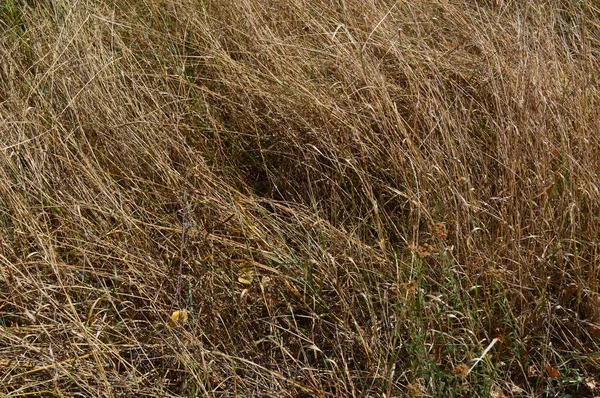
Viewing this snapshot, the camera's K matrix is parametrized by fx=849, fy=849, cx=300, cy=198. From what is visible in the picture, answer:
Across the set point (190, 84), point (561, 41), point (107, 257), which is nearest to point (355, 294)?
point (107, 257)

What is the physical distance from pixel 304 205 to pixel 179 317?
0.55m

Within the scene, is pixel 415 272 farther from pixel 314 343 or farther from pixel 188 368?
pixel 188 368

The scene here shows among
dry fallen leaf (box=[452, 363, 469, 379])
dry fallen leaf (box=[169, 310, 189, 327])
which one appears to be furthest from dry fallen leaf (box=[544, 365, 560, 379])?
dry fallen leaf (box=[169, 310, 189, 327])

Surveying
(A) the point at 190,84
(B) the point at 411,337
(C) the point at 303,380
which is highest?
(A) the point at 190,84

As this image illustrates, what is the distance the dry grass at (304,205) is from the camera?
84.7 inches

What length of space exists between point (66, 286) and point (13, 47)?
4.81 feet

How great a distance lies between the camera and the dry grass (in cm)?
215

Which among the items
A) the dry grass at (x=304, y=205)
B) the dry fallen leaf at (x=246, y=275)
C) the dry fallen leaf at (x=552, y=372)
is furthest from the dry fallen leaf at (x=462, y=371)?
the dry fallen leaf at (x=246, y=275)

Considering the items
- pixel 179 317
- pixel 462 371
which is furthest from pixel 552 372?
pixel 179 317

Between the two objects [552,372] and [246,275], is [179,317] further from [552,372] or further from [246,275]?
[552,372]

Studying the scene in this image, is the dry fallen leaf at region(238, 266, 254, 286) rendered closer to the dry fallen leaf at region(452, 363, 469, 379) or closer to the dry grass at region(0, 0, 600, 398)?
the dry grass at region(0, 0, 600, 398)

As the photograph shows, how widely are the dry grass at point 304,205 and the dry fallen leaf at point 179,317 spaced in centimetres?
2

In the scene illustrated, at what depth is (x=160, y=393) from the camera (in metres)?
2.11

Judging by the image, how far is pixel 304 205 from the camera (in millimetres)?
2555
